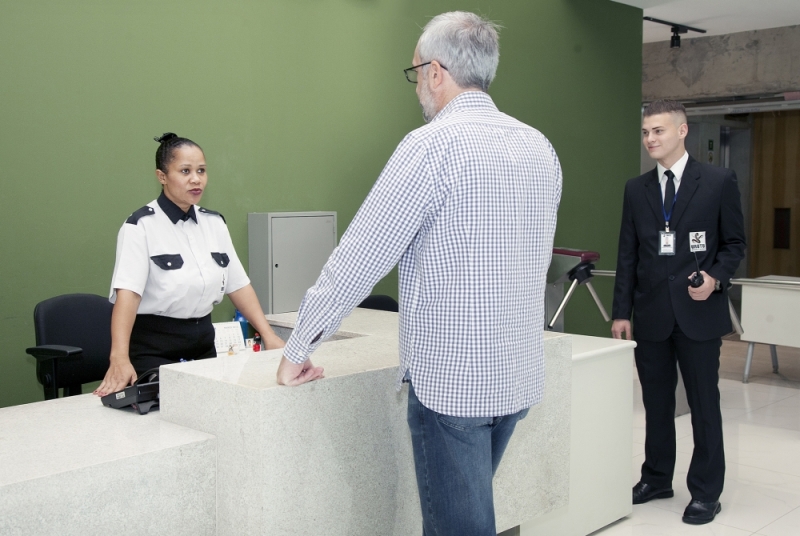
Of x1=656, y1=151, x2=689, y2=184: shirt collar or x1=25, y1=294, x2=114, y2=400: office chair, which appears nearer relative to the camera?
x1=25, y1=294, x2=114, y2=400: office chair

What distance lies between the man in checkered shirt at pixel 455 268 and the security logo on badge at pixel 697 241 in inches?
69.8

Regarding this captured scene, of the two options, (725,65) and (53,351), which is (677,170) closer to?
(53,351)

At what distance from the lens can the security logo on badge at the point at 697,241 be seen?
3408mm

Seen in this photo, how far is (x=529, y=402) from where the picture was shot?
188 centimetres

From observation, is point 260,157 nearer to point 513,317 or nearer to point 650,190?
point 650,190

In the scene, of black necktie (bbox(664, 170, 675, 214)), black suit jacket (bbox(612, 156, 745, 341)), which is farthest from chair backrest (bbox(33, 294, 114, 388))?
black necktie (bbox(664, 170, 675, 214))

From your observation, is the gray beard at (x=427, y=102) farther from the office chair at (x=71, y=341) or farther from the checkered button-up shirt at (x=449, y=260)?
the office chair at (x=71, y=341)

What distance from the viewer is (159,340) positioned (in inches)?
114

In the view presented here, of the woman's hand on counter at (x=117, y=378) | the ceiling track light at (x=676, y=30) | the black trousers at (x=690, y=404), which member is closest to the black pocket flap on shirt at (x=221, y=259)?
the woman's hand on counter at (x=117, y=378)

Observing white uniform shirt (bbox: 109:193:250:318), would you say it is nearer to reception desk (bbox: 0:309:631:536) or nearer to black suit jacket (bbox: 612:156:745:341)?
reception desk (bbox: 0:309:631:536)

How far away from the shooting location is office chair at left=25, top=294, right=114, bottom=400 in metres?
3.11

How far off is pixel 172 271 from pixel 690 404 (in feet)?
7.39

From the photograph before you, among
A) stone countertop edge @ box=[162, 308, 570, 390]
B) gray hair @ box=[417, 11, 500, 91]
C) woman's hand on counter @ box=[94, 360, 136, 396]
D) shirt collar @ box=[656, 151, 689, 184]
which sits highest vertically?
gray hair @ box=[417, 11, 500, 91]

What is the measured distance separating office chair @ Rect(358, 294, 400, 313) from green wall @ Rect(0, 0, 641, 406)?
770 millimetres
